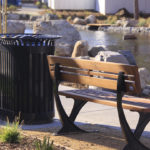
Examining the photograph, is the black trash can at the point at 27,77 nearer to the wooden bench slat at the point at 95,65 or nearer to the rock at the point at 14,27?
the wooden bench slat at the point at 95,65

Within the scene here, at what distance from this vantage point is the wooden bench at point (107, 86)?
5.14m

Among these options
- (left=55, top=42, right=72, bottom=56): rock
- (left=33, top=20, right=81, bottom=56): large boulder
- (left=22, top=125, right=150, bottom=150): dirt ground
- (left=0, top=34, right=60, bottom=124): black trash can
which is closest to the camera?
(left=22, top=125, right=150, bottom=150): dirt ground

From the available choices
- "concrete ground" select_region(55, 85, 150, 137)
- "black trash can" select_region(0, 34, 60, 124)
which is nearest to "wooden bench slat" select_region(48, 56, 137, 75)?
"black trash can" select_region(0, 34, 60, 124)

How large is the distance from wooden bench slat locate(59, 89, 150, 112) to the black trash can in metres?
0.55

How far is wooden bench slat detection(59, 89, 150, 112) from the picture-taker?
17.1 feet

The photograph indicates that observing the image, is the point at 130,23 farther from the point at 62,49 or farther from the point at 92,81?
the point at 92,81

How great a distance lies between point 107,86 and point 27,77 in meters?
1.34

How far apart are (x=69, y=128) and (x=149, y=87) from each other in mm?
4678

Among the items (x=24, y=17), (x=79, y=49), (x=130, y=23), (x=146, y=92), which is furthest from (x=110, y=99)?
(x=24, y=17)

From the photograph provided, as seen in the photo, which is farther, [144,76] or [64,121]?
[144,76]

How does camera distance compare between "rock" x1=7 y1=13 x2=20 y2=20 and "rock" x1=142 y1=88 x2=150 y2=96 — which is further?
"rock" x1=7 y1=13 x2=20 y2=20

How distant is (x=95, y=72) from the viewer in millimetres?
5598

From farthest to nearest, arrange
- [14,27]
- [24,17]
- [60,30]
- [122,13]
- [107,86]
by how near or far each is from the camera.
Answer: [24,17] < [122,13] < [14,27] < [60,30] < [107,86]

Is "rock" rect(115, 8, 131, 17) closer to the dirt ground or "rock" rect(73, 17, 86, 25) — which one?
"rock" rect(73, 17, 86, 25)
